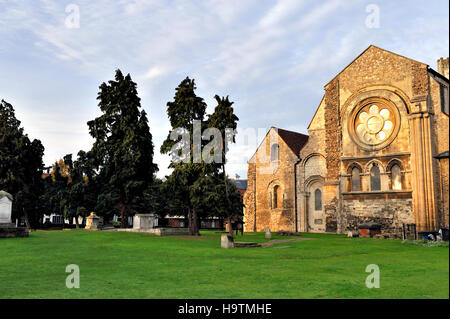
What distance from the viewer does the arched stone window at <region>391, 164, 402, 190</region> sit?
33.1m

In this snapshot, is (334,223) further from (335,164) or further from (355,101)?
(355,101)

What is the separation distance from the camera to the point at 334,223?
3756cm

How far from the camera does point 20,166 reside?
41.2m

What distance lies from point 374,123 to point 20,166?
1389 inches

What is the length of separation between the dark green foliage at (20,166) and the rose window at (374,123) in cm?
3344

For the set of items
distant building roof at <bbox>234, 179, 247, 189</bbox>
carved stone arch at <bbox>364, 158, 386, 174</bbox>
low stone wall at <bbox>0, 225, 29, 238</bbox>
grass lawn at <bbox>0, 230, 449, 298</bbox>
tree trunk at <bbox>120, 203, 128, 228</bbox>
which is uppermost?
distant building roof at <bbox>234, 179, 247, 189</bbox>

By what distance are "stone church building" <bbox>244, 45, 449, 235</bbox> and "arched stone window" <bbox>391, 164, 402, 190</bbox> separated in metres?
0.08

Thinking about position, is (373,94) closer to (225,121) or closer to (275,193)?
(225,121)

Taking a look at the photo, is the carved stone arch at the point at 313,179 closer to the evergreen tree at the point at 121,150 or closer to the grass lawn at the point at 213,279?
the evergreen tree at the point at 121,150

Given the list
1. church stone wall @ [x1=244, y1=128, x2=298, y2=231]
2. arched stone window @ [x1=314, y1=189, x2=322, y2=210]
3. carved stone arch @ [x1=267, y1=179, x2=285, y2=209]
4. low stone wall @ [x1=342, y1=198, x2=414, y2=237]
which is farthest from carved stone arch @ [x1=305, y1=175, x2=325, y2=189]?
low stone wall @ [x1=342, y1=198, x2=414, y2=237]

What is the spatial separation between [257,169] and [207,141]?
17.4 meters

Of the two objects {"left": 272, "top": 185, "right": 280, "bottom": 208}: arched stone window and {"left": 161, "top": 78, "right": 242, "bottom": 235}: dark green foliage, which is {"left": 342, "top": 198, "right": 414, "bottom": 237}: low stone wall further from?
{"left": 161, "top": 78, "right": 242, "bottom": 235}: dark green foliage

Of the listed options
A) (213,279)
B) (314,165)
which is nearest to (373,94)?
(314,165)
